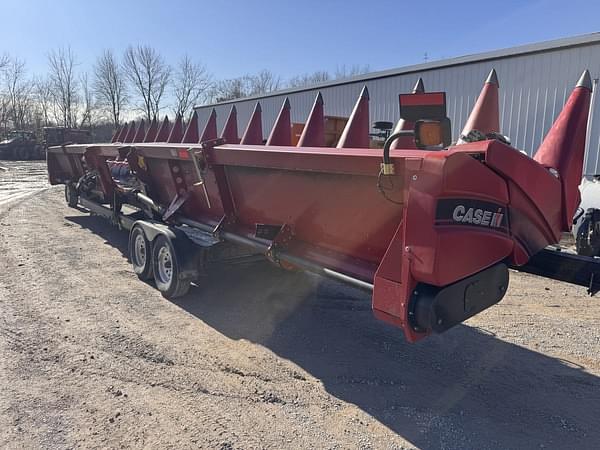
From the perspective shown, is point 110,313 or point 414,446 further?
point 110,313

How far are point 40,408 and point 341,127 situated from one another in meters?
4.05

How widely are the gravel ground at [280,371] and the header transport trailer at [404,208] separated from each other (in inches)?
23.8

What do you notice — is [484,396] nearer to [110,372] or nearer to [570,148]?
[570,148]

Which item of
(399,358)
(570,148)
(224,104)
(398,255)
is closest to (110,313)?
(399,358)

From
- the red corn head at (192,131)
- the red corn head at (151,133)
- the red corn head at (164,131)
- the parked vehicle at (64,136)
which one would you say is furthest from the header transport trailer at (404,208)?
the parked vehicle at (64,136)

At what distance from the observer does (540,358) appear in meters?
3.43

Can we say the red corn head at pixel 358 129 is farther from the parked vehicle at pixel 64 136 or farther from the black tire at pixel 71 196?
the parked vehicle at pixel 64 136

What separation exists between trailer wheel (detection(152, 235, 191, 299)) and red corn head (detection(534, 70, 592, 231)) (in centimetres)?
340

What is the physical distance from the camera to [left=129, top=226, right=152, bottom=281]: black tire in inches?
204

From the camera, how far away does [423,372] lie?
3207 mm

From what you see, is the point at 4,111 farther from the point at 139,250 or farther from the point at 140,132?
the point at 139,250

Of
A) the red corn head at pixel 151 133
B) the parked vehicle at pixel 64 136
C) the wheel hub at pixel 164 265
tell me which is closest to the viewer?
the wheel hub at pixel 164 265

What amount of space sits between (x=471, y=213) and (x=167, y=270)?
11.5 ft

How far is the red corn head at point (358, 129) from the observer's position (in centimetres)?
358
